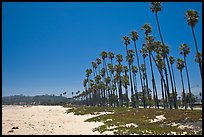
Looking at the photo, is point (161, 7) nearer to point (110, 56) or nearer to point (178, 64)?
point (178, 64)

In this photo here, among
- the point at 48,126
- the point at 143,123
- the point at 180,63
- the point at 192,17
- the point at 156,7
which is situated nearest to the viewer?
the point at 48,126

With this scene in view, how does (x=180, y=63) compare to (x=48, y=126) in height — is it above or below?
above

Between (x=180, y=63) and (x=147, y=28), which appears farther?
(x=180, y=63)

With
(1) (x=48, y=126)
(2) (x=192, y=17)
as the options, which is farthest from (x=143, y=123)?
(2) (x=192, y=17)

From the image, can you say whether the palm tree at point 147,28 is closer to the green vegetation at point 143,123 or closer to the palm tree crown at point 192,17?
the palm tree crown at point 192,17

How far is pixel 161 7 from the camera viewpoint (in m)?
62.6

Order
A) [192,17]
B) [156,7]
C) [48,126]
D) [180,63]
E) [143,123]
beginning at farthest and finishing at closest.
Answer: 1. [180,63]
2. [156,7]
3. [192,17]
4. [143,123]
5. [48,126]

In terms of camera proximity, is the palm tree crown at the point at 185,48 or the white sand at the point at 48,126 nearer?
the white sand at the point at 48,126

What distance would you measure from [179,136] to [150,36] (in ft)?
163

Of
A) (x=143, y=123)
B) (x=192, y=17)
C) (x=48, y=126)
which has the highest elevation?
(x=192, y=17)

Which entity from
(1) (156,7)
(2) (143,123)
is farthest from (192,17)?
(2) (143,123)

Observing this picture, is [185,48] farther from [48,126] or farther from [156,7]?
[48,126]

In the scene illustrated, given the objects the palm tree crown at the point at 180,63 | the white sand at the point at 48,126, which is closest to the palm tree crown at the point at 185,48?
the palm tree crown at the point at 180,63

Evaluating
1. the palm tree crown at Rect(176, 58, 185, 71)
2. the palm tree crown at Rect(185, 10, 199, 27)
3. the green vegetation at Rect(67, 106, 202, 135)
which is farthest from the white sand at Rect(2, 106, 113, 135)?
the palm tree crown at Rect(176, 58, 185, 71)
